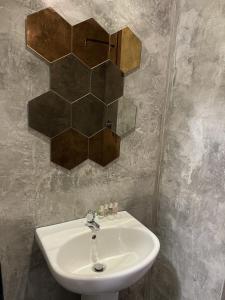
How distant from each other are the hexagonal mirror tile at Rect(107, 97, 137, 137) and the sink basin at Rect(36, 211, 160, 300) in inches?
19.5

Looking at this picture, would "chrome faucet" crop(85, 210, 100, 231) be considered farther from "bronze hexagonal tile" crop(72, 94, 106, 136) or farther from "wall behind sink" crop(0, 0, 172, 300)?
"bronze hexagonal tile" crop(72, 94, 106, 136)

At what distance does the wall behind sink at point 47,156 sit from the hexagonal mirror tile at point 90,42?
0.12 feet

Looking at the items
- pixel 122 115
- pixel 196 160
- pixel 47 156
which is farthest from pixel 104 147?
pixel 196 160

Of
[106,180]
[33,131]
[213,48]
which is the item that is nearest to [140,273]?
[106,180]

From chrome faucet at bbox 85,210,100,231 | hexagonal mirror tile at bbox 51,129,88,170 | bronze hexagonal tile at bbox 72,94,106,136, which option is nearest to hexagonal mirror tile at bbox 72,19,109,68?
bronze hexagonal tile at bbox 72,94,106,136

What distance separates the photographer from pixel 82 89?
51.8 inches

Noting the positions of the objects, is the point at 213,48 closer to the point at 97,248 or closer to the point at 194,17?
the point at 194,17

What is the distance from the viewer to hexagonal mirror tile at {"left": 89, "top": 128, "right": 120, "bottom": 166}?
1426mm

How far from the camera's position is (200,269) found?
1415 mm

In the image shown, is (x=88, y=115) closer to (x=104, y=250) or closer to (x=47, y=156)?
(x=47, y=156)

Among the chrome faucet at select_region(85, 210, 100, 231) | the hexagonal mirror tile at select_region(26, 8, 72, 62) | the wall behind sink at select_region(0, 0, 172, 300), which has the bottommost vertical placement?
the chrome faucet at select_region(85, 210, 100, 231)

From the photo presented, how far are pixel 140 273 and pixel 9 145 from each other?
2.63ft

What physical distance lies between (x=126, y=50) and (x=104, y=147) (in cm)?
51

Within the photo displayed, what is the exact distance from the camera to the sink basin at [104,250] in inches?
43.6
